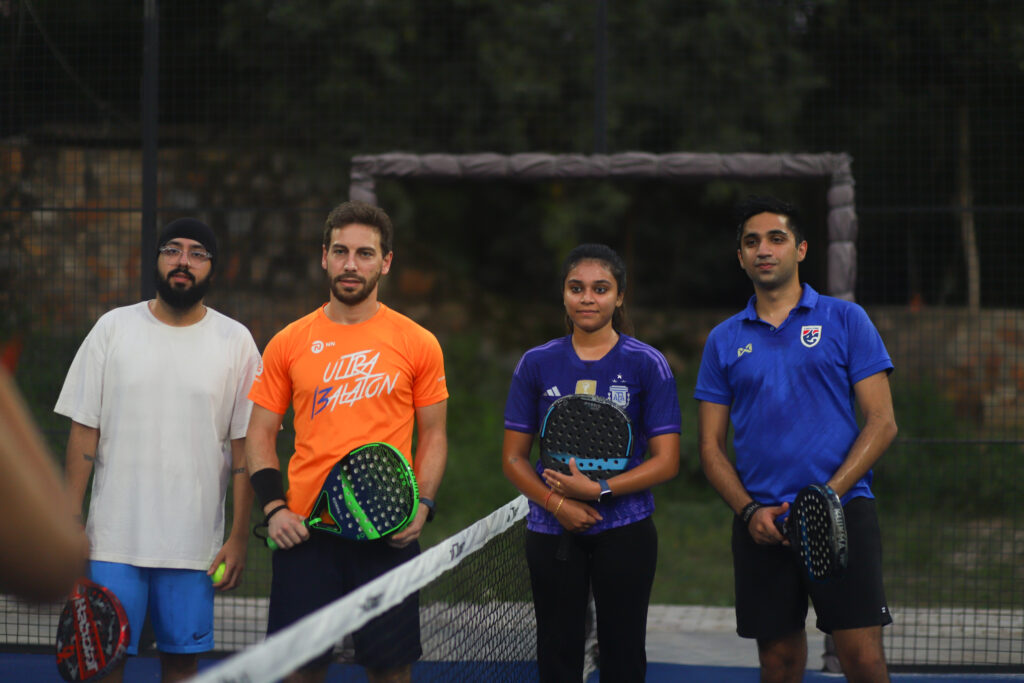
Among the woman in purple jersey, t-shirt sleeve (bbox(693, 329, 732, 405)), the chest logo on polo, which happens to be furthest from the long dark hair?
the chest logo on polo

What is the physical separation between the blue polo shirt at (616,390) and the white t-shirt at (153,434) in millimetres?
1142

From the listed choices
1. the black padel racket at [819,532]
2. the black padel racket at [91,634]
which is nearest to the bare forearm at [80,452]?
the black padel racket at [91,634]

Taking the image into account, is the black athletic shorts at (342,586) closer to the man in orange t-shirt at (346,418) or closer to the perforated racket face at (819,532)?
the man in orange t-shirt at (346,418)

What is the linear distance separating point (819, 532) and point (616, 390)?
85 cm

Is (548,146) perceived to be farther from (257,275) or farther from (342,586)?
(342,586)

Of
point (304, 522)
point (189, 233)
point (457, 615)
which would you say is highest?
point (189, 233)

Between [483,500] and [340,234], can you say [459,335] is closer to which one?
[483,500]

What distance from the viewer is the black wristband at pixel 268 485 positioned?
3727mm

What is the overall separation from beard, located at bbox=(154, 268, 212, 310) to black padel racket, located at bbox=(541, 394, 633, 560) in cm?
140

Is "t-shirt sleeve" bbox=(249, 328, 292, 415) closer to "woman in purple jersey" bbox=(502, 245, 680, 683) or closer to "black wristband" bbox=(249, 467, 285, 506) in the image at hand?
"black wristband" bbox=(249, 467, 285, 506)

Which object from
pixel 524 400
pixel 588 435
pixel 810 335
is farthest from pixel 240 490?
pixel 810 335

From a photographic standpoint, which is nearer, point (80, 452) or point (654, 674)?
point (80, 452)

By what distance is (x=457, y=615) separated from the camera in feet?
13.1

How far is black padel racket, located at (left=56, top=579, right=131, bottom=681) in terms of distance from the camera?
3.58 metres
